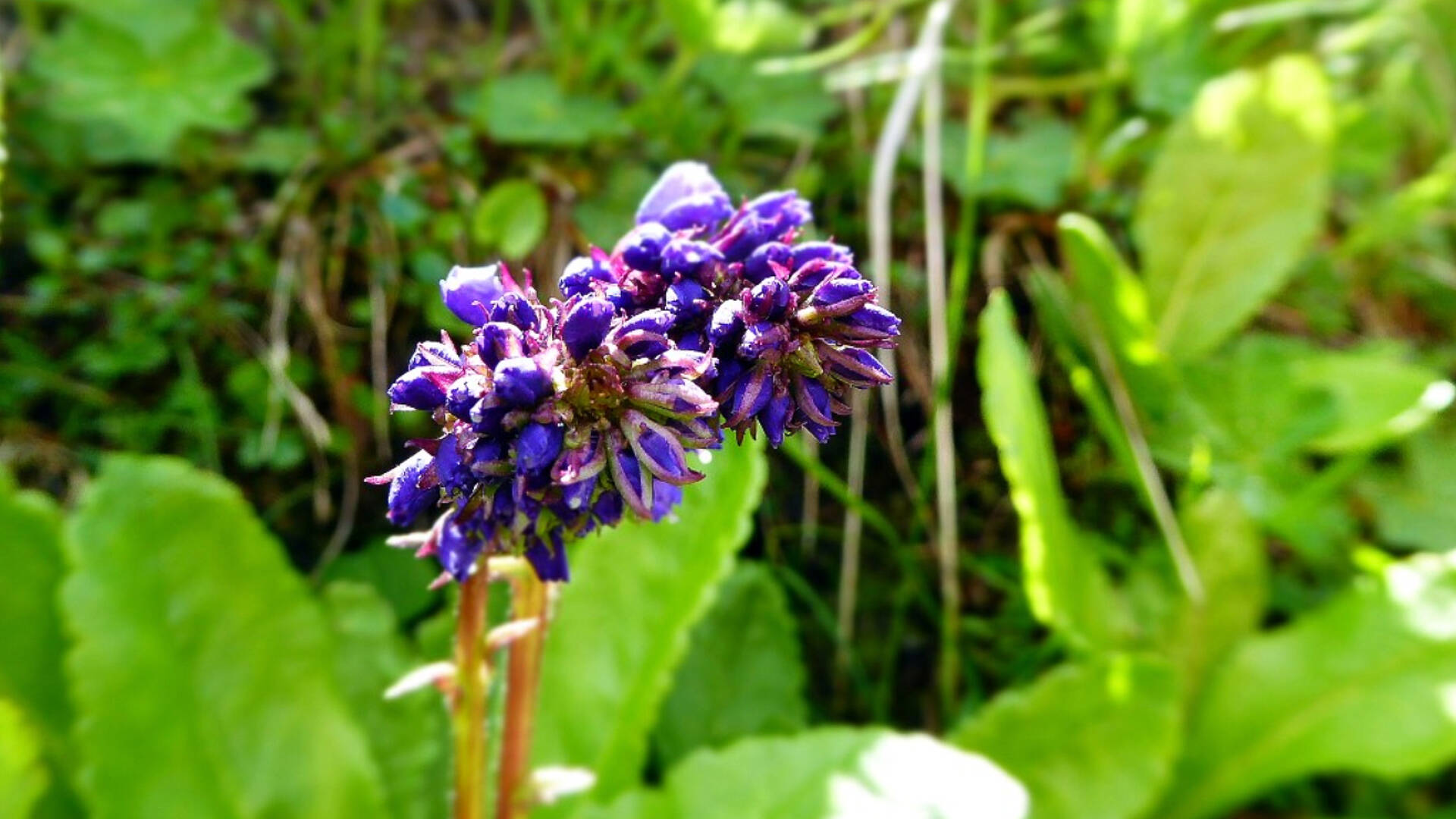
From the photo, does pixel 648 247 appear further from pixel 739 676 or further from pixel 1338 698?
pixel 1338 698

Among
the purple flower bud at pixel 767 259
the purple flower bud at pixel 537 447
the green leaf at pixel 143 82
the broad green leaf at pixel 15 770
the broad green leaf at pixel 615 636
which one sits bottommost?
the broad green leaf at pixel 615 636

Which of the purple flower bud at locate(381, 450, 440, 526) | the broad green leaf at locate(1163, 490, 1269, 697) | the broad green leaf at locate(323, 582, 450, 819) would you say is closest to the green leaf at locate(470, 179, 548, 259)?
the broad green leaf at locate(323, 582, 450, 819)

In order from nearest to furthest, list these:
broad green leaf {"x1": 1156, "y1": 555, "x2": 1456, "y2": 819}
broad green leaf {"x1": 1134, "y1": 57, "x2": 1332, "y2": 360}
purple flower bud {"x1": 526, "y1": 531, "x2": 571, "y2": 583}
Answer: purple flower bud {"x1": 526, "y1": 531, "x2": 571, "y2": 583}, broad green leaf {"x1": 1156, "y1": 555, "x2": 1456, "y2": 819}, broad green leaf {"x1": 1134, "y1": 57, "x2": 1332, "y2": 360}

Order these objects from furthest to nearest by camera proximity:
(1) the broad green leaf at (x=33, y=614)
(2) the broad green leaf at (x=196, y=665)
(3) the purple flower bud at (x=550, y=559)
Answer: (1) the broad green leaf at (x=33, y=614)
(2) the broad green leaf at (x=196, y=665)
(3) the purple flower bud at (x=550, y=559)

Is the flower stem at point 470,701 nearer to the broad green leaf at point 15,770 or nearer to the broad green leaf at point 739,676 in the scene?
the broad green leaf at point 15,770

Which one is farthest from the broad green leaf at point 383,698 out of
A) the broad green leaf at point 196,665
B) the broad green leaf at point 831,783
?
the broad green leaf at point 831,783

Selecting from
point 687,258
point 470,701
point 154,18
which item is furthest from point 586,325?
point 154,18

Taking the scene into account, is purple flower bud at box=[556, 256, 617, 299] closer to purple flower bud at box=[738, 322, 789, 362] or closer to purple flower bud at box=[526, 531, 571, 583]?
purple flower bud at box=[738, 322, 789, 362]
